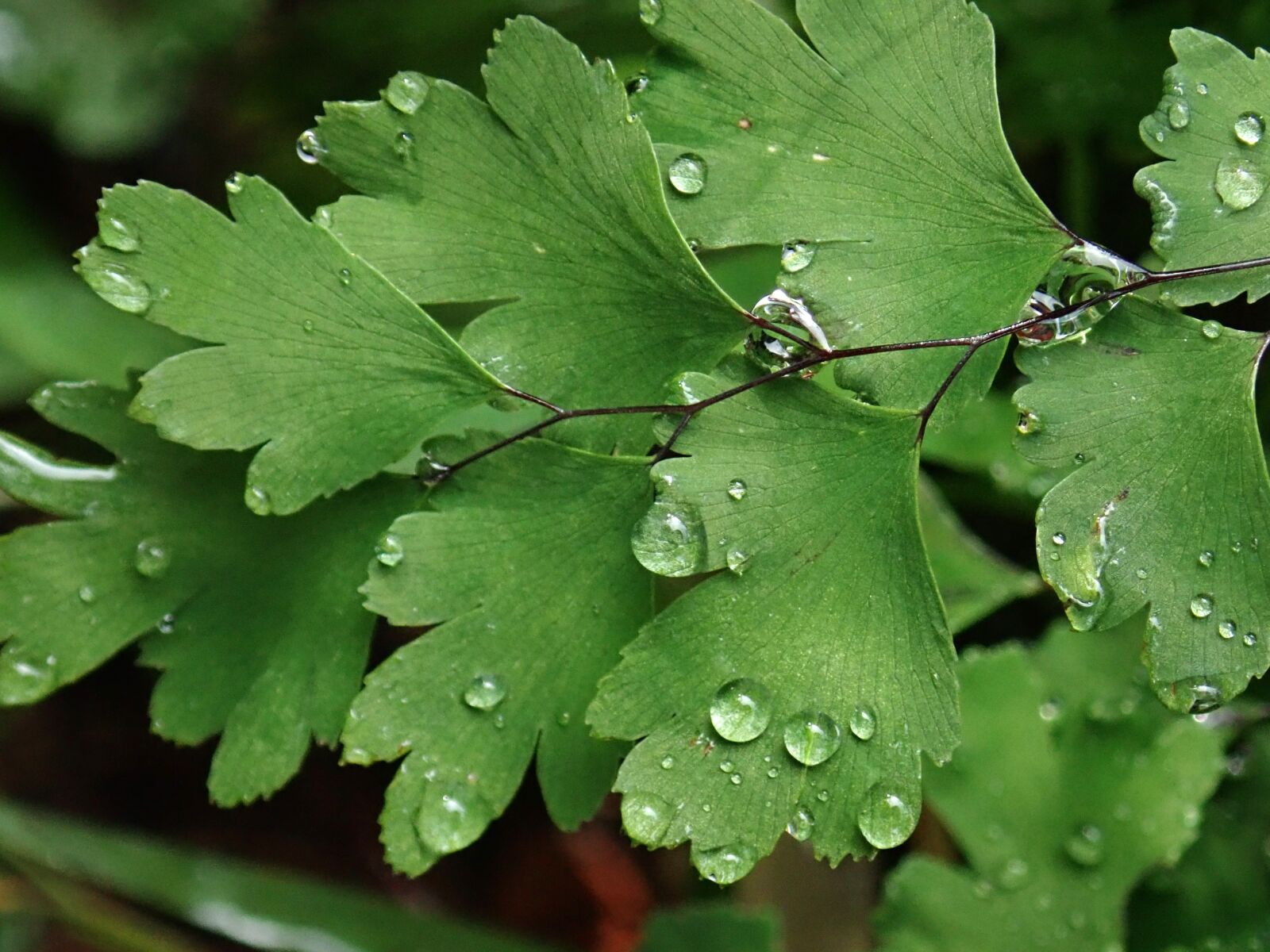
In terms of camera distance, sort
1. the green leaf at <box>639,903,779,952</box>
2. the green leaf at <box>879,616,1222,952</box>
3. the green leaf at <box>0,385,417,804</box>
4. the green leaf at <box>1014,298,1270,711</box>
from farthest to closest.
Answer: the green leaf at <box>639,903,779,952</box> < the green leaf at <box>879,616,1222,952</box> < the green leaf at <box>0,385,417,804</box> < the green leaf at <box>1014,298,1270,711</box>

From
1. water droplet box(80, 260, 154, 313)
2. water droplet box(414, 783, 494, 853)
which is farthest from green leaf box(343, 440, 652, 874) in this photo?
water droplet box(80, 260, 154, 313)

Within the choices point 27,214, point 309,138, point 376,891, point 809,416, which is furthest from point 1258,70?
point 27,214

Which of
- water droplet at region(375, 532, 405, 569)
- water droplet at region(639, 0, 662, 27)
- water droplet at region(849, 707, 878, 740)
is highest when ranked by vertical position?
water droplet at region(639, 0, 662, 27)

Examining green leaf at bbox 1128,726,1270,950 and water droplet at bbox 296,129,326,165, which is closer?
water droplet at bbox 296,129,326,165

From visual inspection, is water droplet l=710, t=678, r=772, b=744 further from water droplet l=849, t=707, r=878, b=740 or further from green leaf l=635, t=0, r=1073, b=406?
green leaf l=635, t=0, r=1073, b=406

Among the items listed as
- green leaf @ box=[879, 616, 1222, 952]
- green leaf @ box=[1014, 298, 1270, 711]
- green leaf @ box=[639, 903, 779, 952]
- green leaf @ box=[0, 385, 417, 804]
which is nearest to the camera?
green leaf @ box=[1014, 298, 1270, 711]

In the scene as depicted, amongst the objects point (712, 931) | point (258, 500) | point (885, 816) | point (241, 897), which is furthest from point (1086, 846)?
point (241, 897)

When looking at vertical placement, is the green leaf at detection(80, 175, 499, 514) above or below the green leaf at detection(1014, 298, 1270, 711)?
above

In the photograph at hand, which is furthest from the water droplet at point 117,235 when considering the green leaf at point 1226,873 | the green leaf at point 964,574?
the green leaf at point 1226,873
